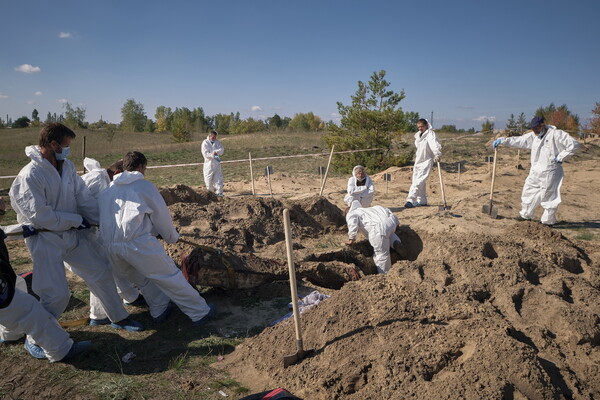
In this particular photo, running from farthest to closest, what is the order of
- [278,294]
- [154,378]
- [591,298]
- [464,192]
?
[464,192] → [278,294] → [591,298] → [154,378]

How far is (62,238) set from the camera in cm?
364

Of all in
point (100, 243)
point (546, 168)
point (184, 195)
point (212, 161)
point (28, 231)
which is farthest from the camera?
point (212, 161)

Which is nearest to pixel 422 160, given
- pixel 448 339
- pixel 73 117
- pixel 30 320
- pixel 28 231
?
pixel 448 339

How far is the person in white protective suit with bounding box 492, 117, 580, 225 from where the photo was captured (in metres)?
7.46

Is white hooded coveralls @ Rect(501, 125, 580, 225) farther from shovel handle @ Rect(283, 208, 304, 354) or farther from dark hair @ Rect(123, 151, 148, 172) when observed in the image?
dark hair @ Rect(123, 151, 148, 172)

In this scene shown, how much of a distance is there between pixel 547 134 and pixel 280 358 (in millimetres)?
6970

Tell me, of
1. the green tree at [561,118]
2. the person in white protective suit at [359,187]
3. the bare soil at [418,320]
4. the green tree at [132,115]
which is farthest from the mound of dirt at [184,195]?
the green tree at [132,115]

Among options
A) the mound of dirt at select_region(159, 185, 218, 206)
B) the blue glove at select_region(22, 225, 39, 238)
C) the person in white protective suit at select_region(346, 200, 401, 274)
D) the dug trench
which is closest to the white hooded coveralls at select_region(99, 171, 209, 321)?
the blue glove at select_region(22, 225, 39, 238)

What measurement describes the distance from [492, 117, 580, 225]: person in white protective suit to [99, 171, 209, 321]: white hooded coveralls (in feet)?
22.4

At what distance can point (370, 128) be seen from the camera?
15.1 meters

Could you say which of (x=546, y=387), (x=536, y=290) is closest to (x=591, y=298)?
(x=536, y=290)

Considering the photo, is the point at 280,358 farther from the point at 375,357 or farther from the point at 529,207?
the point at 529,207

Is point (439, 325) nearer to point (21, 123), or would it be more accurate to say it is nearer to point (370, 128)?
point (370, 128)

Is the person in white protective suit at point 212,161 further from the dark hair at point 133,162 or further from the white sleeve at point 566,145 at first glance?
the white sleeve at point 566,145
